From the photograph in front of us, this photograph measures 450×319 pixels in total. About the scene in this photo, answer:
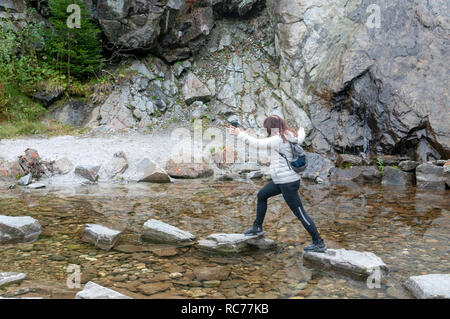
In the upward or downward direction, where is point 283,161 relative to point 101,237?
upward

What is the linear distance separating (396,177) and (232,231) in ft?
21.9

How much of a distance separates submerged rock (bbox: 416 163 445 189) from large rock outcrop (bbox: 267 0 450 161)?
3.50 feet

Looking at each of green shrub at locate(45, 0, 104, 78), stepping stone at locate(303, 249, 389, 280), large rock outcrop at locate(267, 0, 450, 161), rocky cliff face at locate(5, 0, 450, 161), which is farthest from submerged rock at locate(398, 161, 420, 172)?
green shrub at locate(45, 0, 104, 78)

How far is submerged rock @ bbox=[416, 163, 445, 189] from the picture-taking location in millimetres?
10133

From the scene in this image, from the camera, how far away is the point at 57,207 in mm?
8047

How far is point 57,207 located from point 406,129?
10.5 meters

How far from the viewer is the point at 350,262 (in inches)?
180

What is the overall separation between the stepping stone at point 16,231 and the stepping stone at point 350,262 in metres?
4.45

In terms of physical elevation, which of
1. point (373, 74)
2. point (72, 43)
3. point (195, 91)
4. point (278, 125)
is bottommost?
point (278, 125)

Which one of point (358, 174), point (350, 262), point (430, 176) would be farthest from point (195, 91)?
point (350, 262)

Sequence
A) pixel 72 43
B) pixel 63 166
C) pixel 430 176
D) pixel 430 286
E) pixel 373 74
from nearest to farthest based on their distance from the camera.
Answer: pixel 430 286 < pixel 430 176 < pixel 63 166 < pixel 373 74 < pixel 72 43

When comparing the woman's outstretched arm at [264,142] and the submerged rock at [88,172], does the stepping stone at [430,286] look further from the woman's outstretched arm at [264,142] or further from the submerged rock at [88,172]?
the submerged rock at [88,172]

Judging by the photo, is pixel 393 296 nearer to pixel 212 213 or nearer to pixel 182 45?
pixel 212 213

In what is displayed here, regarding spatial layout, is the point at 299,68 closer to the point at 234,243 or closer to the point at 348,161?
the point at 348,161
